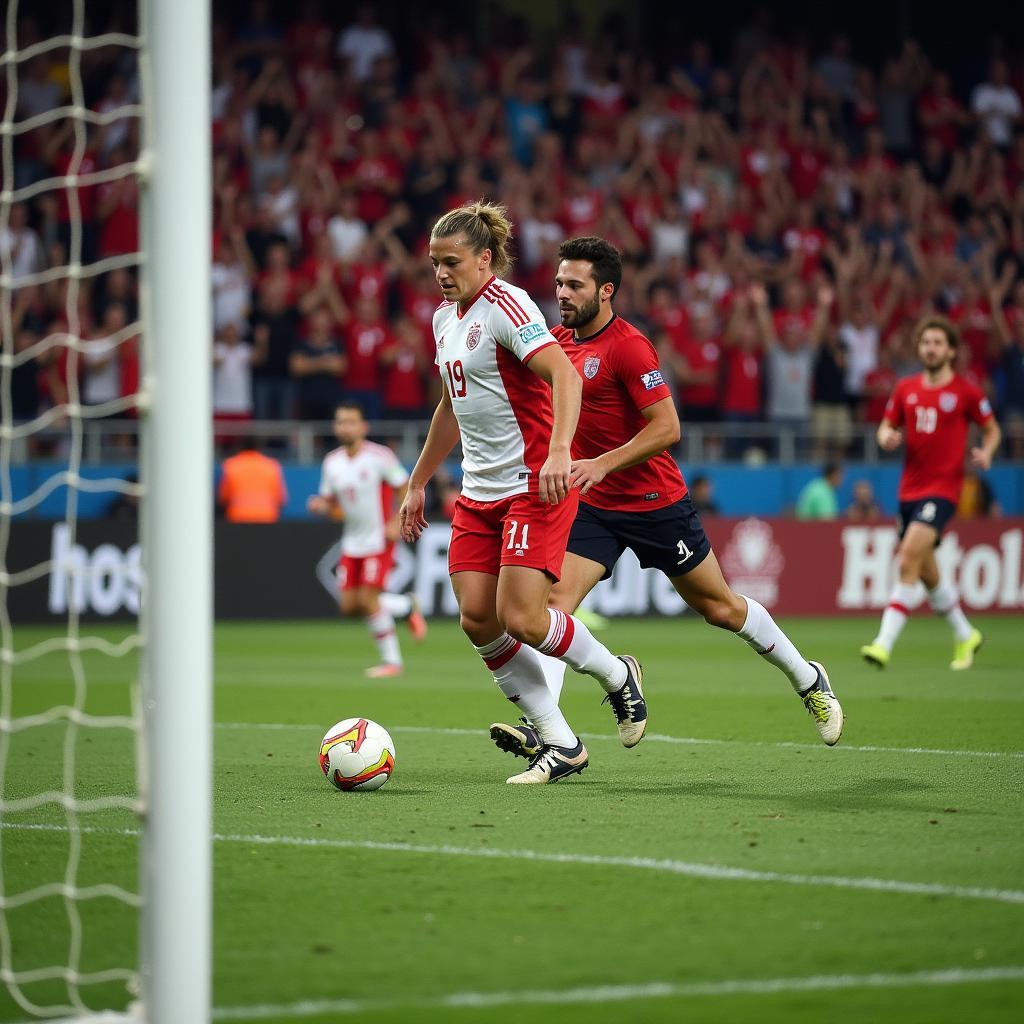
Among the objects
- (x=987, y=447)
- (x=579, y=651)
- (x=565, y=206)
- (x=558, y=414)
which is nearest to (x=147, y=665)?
(x=558, y=414)

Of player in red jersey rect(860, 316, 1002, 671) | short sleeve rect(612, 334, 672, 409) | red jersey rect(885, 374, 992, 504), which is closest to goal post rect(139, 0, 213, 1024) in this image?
short sleeve rect(612, 334, 672, 409)

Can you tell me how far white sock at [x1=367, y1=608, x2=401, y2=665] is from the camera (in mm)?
13625

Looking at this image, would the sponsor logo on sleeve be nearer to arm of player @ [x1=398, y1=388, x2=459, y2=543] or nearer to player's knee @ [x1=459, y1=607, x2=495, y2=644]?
arm of player @ [x1=398, y1=388, x2=459, y2=543]

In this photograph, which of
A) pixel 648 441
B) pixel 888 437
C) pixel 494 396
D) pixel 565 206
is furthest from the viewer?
pixel 565 206

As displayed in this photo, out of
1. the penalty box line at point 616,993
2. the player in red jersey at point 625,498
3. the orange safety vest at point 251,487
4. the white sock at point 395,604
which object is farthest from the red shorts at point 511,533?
the orange safety vest at point 251,487

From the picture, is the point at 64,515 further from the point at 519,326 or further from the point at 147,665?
the point at 147,665

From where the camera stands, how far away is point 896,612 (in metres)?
12.8

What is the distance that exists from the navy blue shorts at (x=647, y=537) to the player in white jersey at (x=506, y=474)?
1.99 feet

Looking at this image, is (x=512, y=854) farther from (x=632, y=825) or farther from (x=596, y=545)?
(x=596, y=545)

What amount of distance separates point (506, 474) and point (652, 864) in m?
2.18

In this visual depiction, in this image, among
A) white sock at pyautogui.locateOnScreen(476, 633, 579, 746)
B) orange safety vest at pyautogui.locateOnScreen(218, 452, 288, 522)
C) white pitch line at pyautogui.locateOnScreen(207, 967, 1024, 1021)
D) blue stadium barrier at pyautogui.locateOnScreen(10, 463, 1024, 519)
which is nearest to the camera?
white pitch line at pyautogui.locateOnScreen(207, 967, 1024, 1021)

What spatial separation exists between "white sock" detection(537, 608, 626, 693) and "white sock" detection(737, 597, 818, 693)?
631 millimetres

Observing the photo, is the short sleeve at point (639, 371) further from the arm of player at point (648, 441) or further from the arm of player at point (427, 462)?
the arm of player at point (427, 462)

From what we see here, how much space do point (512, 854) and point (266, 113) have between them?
16.2 metres
